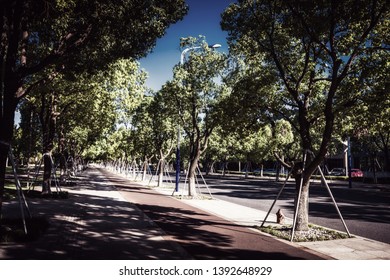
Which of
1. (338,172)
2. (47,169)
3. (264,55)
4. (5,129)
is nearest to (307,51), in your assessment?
(264,55)

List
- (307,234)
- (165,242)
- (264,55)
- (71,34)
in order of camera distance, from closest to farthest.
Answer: (165,242), (71,34), (307,234), (264,55)

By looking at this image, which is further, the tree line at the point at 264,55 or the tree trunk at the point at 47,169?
the tree trunk at the point at 47,169

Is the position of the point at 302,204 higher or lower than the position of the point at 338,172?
higher

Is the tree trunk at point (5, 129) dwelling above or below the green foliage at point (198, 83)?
below

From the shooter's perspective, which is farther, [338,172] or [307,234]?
[338,172]

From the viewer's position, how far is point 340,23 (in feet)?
32.8

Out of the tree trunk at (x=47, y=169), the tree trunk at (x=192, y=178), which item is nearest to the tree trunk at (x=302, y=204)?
the tree trunk at (x=192, y=178)

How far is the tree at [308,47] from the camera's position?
8.95 m

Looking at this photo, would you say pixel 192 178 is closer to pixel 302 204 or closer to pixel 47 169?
pixel 47 169

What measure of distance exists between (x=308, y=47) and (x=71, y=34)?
26.1 ft

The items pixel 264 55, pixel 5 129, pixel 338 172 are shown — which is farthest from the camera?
pixel 338 172

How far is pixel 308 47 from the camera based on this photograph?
10.2 m

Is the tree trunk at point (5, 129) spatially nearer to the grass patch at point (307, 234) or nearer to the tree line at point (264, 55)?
the tree line at point (264, 55)

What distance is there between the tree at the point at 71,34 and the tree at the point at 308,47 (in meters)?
3.00
